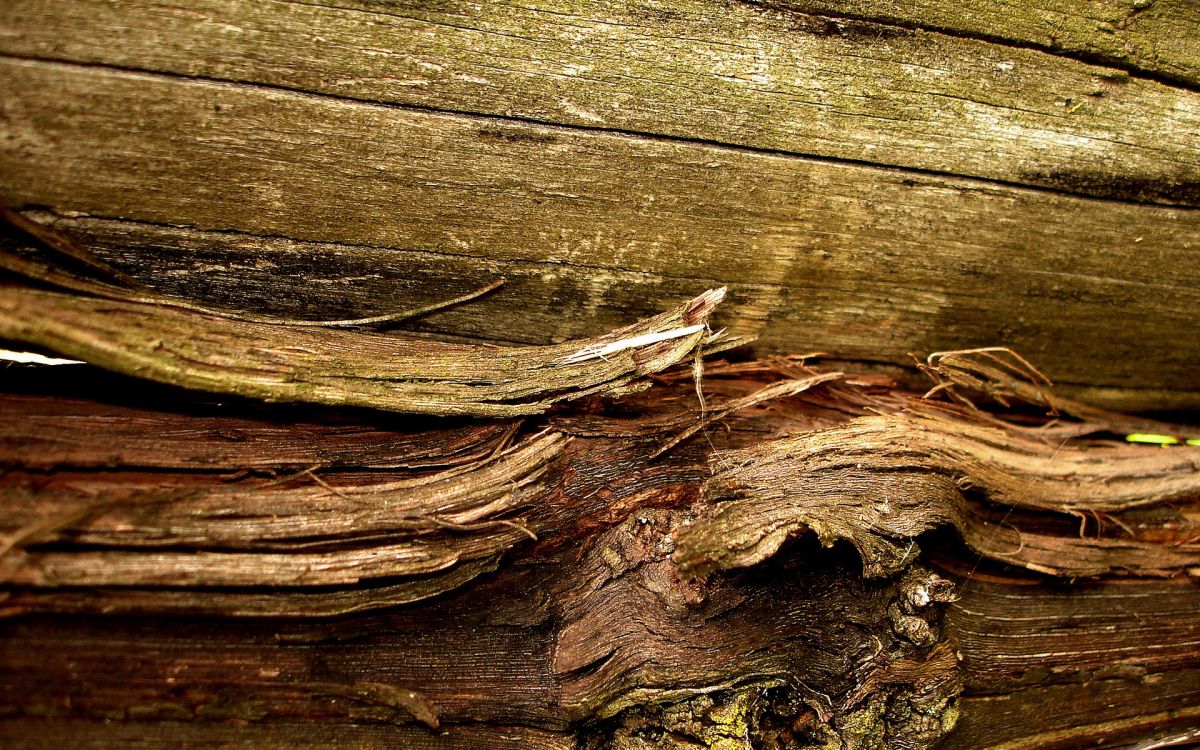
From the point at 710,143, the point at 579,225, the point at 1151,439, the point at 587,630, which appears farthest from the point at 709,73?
the point at 1151,439

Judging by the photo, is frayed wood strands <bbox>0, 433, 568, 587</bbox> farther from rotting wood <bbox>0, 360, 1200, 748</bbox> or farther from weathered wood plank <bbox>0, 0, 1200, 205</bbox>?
weathered wood plank <bbox>0, 0, 1200, 205</bbox>

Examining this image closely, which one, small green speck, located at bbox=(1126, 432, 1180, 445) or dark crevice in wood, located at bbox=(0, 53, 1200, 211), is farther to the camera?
small green speck, located at bbox=(1126, 432, 1180, 445)

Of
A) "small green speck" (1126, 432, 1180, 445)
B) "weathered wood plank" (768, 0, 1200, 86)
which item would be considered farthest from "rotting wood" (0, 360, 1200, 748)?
"weathered wood plank" (768, 0, 1200, 86)

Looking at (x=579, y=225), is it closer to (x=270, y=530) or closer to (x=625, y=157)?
(x=625, y=157)

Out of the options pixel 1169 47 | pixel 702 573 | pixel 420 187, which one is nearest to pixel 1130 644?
pixel 702 573

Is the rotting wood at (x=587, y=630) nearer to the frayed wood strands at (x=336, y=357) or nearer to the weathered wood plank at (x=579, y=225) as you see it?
the frayed wood strands at (x=336, y=357)
